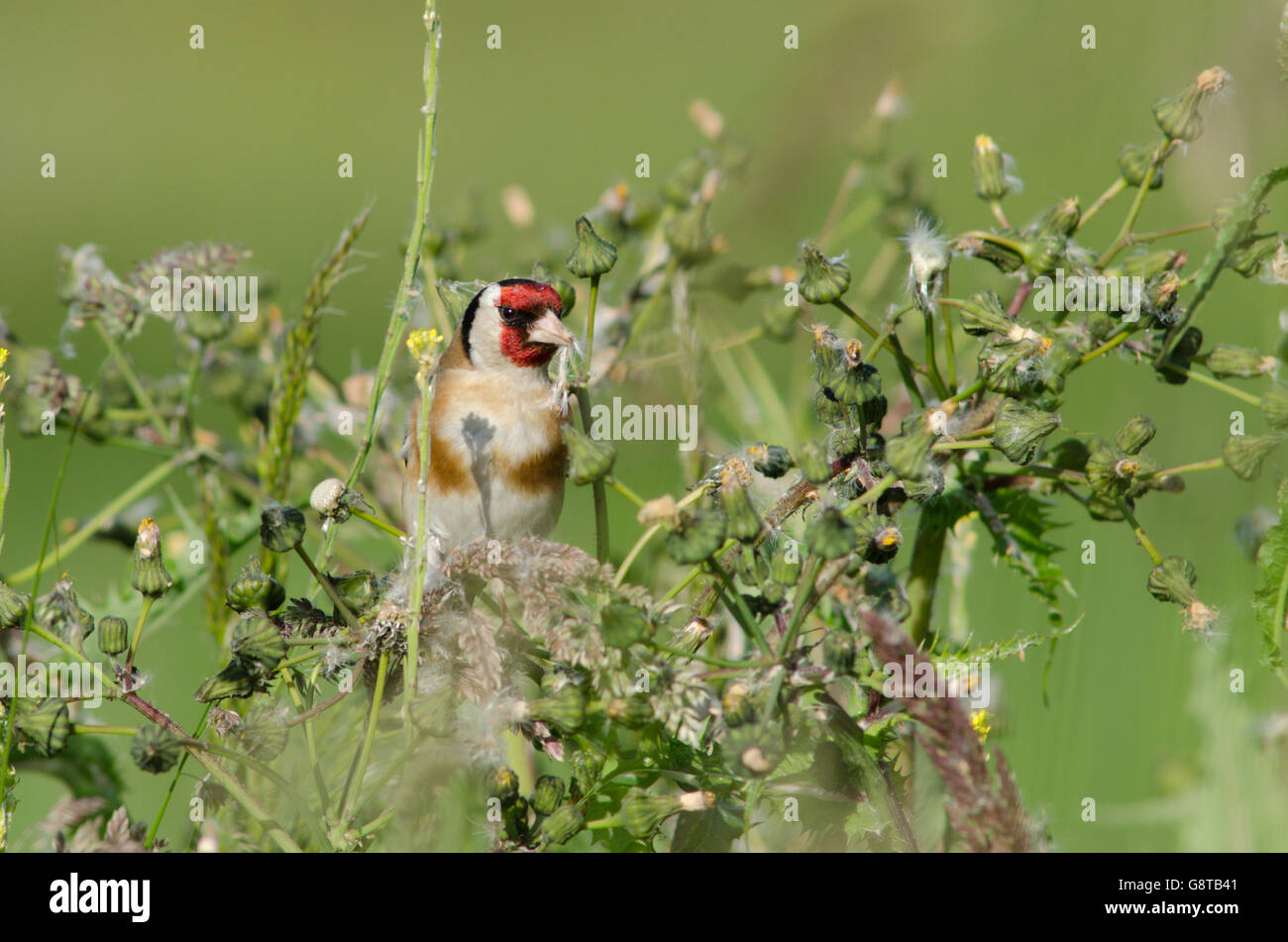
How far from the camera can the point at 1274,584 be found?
1.33 m

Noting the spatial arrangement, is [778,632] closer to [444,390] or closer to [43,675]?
[43,675]

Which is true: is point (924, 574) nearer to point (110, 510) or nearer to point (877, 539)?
point (877, 539)

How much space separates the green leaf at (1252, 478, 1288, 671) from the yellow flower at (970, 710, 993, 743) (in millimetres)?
283

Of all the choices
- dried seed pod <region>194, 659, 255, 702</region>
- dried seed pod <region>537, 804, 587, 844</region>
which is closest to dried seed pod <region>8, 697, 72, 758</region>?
dried seed pod <region>194, 659, 255, 702</region>

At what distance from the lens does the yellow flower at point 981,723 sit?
1325 mm

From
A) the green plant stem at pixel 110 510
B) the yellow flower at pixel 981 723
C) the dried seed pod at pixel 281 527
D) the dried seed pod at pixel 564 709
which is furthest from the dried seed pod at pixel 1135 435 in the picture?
the green plant stem at pixel 110 510

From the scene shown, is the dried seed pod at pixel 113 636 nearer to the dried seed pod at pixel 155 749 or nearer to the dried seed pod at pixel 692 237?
the dried seed pod at pixel 155 749

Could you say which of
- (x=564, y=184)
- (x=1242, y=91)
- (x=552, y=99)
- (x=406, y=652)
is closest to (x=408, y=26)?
(x=552, y=99)

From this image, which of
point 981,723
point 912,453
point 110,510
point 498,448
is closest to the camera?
point 912,453

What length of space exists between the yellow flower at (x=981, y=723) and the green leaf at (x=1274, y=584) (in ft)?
0.93

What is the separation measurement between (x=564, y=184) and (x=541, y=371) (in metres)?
4.48

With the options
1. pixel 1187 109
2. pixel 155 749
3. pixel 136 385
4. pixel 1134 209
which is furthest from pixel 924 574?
pixel 136 385

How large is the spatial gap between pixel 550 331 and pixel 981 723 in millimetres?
904

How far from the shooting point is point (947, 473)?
1.55 meters
